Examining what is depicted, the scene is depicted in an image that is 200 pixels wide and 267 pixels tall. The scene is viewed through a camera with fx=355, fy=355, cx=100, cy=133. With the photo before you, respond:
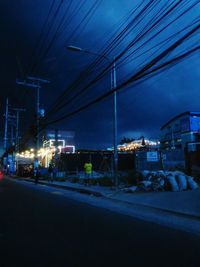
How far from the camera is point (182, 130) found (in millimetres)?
62156

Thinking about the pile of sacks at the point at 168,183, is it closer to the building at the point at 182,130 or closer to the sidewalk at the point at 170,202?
the sidewalk at the point at 170,202

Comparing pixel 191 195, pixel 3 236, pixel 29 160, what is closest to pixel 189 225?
pixel 3 236

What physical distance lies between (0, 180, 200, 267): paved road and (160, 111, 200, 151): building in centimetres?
4538

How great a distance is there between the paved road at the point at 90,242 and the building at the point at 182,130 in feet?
149

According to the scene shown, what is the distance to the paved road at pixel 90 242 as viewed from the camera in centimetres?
638

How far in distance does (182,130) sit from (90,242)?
56337 millimetres

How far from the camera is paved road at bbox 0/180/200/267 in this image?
6.38 meters

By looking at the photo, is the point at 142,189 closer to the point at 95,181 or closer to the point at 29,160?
the point at 95,181

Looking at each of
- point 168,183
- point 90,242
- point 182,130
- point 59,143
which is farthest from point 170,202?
point 182,130

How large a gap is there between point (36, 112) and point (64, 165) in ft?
27.8

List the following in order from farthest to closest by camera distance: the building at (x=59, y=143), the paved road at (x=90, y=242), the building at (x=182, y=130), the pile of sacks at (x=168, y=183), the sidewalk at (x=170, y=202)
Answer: the building at (x=59, y=143) → the building at (x=182, y=130) → the pile of sacks at (x=168, y=183) → the sidewalk at (x=170, y=202) → the paved road at (x=90, y=242)

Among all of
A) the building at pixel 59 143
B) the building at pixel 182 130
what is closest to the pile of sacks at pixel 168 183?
the building at pixel 182 130

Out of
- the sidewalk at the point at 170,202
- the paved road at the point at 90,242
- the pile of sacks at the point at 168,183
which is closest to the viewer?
the paved road at the point at 90,242

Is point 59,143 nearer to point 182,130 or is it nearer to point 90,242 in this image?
point 182,130
